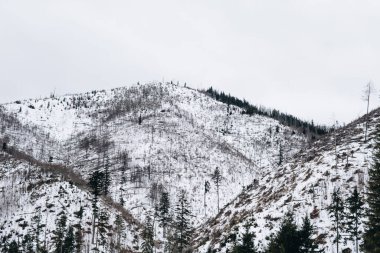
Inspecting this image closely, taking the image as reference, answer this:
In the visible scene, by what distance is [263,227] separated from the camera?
60750 mm

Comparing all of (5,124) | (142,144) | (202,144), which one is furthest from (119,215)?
(5,124)

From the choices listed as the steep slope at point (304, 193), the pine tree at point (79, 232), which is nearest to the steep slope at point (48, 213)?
the pine tree at point (79, 232)

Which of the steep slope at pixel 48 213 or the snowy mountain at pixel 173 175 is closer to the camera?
the snowy mountain at pixel 173 175

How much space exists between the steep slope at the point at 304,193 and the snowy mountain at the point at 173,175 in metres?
0.21

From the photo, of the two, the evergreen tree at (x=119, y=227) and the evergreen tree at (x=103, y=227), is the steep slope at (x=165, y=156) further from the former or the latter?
the evergreen tree at (x=103, y=227)

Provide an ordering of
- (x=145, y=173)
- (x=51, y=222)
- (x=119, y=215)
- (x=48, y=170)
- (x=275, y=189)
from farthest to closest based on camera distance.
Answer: (x=145, y=173) → (x=48, y=170) → (x=119, y=215) → (x=51, y=222) → (x=275, y=189)

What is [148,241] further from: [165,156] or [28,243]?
[165,156]

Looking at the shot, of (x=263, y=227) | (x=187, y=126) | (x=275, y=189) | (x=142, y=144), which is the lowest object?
(x=263, y=227)

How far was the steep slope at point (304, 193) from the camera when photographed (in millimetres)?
58469

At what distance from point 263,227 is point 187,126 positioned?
5200 inches

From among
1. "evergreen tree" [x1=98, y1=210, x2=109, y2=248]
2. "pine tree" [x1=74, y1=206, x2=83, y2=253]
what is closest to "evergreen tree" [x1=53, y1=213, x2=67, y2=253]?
"pine tree" [x1=74, y1=206, x2=83, y2=253]

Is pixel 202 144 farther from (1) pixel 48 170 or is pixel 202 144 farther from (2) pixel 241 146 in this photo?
(1) pixel 48 170

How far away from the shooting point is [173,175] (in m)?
135

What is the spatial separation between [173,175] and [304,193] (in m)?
75.9
